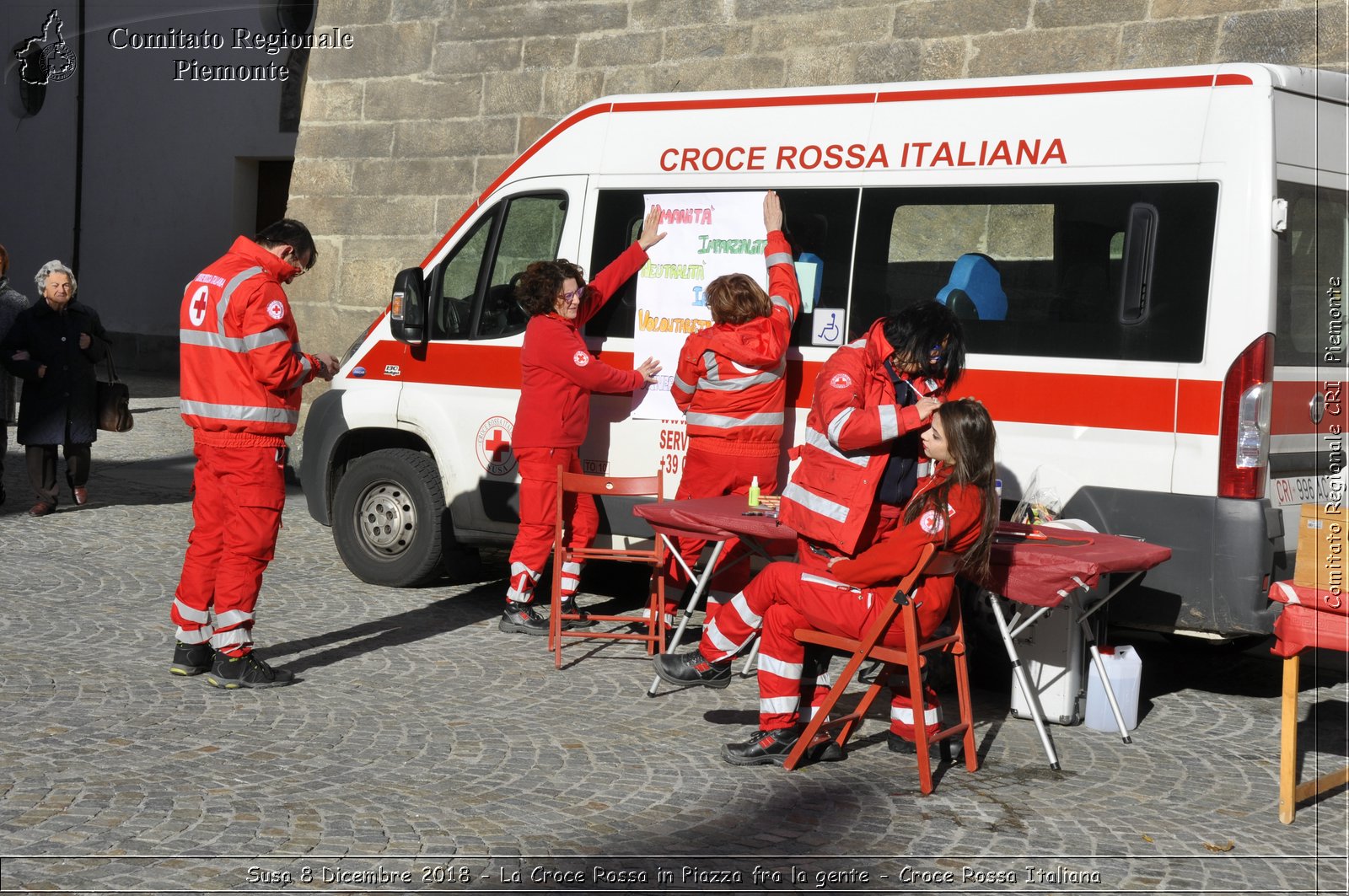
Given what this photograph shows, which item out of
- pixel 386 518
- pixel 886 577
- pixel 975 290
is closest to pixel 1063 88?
pixel 975 290

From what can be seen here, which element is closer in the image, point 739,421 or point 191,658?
point 191,658

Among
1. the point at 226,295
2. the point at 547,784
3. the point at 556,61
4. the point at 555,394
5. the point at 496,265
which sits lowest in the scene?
the point at 547,784

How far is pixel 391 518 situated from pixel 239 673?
2.38m

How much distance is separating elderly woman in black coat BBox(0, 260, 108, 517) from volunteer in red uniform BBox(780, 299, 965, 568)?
694 cm

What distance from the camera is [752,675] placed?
22.3 feet

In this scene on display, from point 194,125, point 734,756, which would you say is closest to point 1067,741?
point 734,756

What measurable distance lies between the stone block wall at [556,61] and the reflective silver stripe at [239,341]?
5.92 meters

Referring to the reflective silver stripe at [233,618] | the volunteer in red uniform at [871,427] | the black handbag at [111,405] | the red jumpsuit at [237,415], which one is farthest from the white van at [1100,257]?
the black handbag at [111,405]

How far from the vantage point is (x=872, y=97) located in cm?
685

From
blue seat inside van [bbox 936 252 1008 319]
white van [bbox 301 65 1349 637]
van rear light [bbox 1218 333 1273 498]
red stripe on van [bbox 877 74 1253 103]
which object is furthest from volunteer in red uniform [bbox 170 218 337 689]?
van rear light [bbox 1218 333 1273 498]

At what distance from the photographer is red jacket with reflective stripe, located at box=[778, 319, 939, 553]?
17.4ft

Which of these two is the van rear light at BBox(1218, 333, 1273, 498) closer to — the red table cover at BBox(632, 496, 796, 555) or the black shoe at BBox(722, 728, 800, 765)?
the red table cover at BBox(632, 496, 796, 555)

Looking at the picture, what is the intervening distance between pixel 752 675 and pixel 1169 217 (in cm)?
260

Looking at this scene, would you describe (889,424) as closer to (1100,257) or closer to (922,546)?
(922,546)
